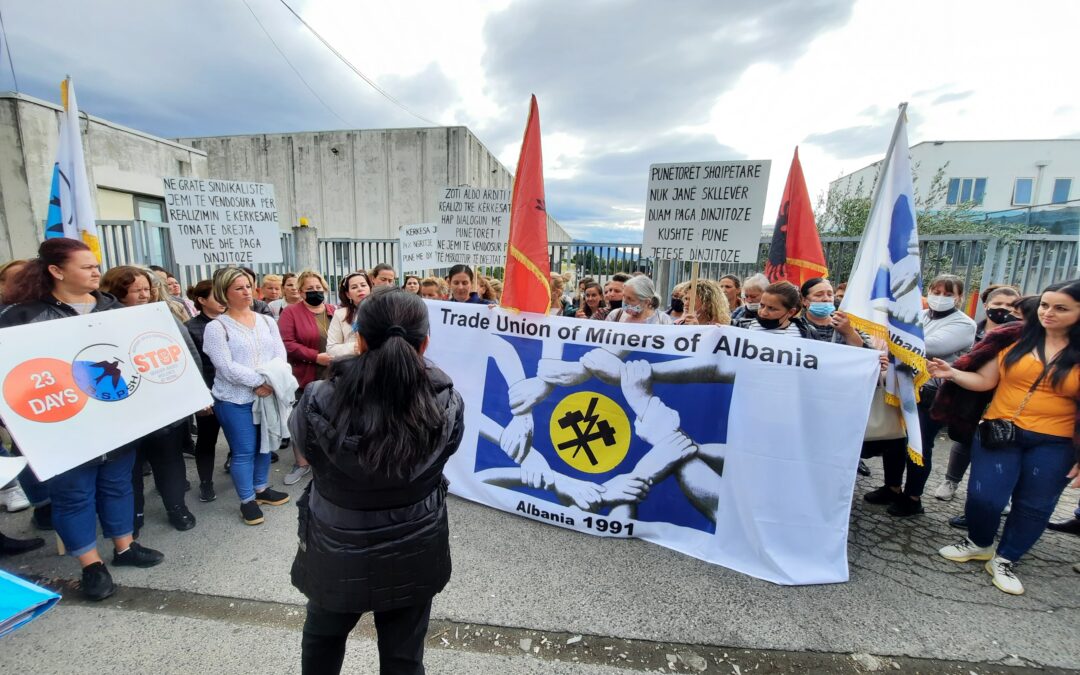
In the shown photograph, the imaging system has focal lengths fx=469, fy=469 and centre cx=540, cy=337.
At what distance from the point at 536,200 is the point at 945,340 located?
3.39m

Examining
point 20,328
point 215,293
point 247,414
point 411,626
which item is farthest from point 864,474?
point 20,328

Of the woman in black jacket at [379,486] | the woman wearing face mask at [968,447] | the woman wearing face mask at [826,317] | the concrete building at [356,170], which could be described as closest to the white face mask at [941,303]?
the woman wearing face mask at [968,447]

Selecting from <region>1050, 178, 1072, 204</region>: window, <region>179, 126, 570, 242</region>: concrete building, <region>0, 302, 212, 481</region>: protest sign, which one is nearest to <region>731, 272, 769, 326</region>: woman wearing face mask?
<region>0, 302, 212, 481</region>: protest sign

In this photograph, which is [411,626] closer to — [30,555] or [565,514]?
[565,514]

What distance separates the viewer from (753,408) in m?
2.83

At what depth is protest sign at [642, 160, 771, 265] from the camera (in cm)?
348

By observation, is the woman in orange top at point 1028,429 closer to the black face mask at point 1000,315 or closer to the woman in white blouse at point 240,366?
the black face mask at point 1000,315

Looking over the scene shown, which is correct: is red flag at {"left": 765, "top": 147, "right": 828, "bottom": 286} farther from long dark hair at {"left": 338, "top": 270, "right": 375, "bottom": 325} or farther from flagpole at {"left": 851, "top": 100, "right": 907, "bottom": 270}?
long dark hair at {"left": 338, "top": 270, "right": 375, "bottom": 325}

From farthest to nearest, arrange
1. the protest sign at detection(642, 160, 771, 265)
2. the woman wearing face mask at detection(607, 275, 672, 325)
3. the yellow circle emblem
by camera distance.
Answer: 1. the woman wearing face mask at detection(607, 275, 672, 325)
2. the protest sign at detection(642, 160, 771, 265)
3. the yellow circle emblem

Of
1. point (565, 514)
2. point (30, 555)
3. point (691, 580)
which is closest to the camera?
point (691, 580)

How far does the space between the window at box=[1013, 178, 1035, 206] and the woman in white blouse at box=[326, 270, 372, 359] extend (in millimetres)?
32879

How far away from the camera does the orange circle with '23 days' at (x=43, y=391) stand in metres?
2.18

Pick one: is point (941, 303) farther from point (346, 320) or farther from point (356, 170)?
point (356, 170)

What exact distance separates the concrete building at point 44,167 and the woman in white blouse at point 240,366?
1110 cm
